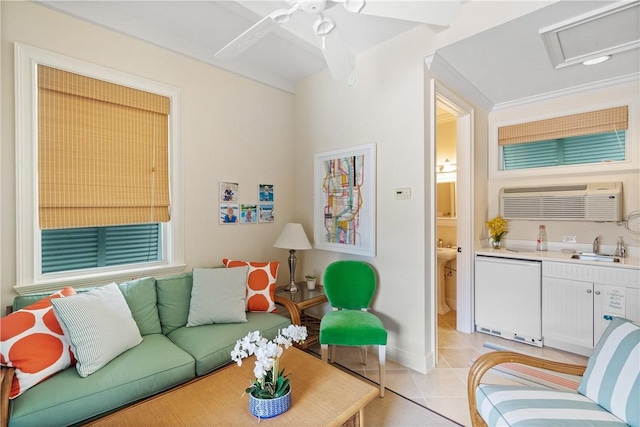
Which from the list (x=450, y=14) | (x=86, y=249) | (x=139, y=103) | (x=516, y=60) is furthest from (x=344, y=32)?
(x=86, y=249)

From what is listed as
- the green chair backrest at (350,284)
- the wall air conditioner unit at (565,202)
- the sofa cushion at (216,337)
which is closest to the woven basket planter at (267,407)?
the sofa cushion at (216,337)

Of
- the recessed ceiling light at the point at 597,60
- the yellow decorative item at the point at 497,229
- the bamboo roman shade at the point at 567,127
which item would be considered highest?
the recessed ceiling light at the point at 597,60

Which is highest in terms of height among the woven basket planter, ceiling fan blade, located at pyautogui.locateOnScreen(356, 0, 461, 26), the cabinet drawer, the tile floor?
ceiling fan blade, located at pyautogui.locateOnScreen(356, 0, 461, 26)

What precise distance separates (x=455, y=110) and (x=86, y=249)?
137 inches

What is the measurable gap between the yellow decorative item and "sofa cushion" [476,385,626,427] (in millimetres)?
2102

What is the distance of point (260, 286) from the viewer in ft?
8.32

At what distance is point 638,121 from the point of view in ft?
8.86

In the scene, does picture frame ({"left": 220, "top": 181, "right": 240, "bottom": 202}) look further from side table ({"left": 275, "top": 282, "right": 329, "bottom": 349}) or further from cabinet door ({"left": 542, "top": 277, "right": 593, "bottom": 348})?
cabinet door ({"left": 542, "top": 277, "right": 593, "bottom": 348})

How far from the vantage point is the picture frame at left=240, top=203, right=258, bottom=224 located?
3.01 meters

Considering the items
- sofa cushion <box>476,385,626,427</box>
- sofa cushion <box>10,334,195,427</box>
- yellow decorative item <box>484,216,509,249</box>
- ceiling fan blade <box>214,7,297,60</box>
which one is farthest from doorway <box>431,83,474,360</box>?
sofa cushion <box>10,334,195,427</box>

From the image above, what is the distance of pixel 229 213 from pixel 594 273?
3.32 metres

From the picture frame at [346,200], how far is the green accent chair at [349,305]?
217 millimetres

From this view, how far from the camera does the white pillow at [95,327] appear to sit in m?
1.57

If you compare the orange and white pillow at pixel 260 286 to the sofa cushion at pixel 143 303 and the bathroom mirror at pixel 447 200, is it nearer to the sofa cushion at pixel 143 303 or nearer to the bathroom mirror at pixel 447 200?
the sofa cushion at pixel 143 303
